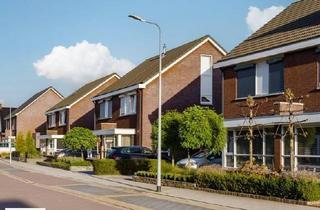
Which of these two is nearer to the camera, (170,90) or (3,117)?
(170,90)

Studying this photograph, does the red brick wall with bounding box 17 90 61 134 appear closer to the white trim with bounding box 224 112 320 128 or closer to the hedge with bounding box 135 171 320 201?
the white trim with bounding box 224 112 320 128

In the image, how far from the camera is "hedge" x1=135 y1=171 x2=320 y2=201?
16594mm

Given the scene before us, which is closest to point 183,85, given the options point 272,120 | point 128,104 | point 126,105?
point 128,104

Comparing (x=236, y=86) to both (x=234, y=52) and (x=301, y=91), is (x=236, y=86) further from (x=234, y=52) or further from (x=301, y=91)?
(x=301, y=91)

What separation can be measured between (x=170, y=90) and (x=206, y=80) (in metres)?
3.00

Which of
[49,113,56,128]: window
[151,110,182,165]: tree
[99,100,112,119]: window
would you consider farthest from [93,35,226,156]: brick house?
[49,113,56,128]: window

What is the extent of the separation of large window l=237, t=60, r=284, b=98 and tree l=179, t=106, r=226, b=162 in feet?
6.04

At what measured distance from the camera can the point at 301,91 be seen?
2334 cm

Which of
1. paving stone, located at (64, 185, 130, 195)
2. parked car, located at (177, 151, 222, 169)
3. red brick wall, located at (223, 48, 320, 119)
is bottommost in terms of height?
paving stone, located at (64, 185, 130, 195)

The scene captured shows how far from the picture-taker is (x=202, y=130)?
1024 inches

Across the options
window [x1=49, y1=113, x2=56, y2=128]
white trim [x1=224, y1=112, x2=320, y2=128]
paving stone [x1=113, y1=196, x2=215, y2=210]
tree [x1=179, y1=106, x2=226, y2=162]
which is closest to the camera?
paving stone [x1=113, y1=196, x2=215, y2=210]

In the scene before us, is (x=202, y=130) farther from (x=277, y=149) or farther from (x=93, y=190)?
(x=93, y=190)

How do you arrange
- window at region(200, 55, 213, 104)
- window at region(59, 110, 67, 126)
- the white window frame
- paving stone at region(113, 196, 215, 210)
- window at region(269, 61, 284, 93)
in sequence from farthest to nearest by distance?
1. window at region(59, 110, 67, 126)
2. window at region(200, 55, 213, 104)
3. the white window frame
4. window at region(269, 61, 284, 93)
5. paving stone at region(113, 196, 215, 210)

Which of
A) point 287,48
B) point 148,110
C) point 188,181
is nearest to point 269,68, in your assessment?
point 287,48
